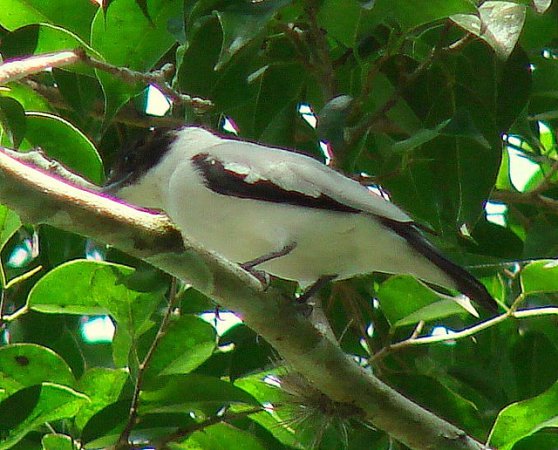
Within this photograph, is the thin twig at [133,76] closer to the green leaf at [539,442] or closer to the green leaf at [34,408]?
the green leaf at [34,408]

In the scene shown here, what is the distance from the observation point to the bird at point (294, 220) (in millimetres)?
1722

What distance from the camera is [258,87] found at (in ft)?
6.13

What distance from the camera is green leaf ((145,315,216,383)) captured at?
5.87ft

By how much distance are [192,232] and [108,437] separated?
1.17 feet

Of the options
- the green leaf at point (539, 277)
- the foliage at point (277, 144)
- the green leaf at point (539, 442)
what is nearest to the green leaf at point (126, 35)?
the foliage at point (277, 144)

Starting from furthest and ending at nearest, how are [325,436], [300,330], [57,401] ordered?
[325,436]
[57,401]
[300,330]

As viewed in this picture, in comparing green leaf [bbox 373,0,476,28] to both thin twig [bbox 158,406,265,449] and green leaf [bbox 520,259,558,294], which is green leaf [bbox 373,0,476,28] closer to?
green leaf [bbox 520,259,558,294]

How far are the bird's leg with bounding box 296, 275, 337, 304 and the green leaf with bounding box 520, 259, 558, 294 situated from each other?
316mm

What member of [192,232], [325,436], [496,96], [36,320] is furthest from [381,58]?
[36,320]

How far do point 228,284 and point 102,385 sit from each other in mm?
468

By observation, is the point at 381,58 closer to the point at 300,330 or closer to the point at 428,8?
the point at 428,8

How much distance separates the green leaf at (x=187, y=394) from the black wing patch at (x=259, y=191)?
0.30 m

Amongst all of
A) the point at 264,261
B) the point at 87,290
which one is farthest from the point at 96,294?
the point at 264,261

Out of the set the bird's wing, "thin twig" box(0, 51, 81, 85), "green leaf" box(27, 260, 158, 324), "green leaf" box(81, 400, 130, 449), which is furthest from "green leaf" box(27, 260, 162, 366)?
"thin twig" box(0, 51, 81, 85)
